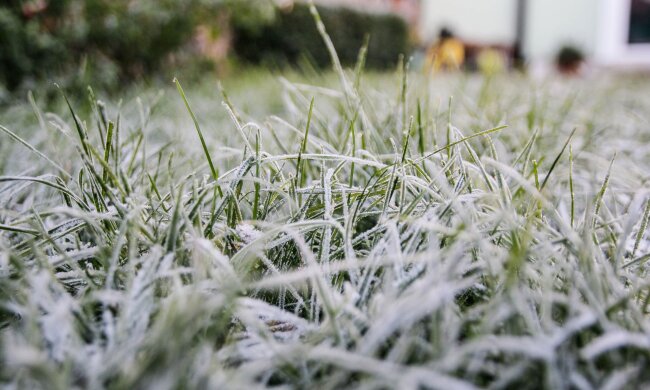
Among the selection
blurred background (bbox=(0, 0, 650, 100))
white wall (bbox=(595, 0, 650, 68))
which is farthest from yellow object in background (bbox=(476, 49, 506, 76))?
white wall (bbox=(595, 0, 650, 68))

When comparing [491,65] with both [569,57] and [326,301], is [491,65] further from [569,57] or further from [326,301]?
[569,57]

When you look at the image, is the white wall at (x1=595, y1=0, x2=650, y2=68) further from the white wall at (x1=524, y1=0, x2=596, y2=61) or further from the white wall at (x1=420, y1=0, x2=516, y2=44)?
the white wall at (x1=420, y1=0, x2=516, y2=44)

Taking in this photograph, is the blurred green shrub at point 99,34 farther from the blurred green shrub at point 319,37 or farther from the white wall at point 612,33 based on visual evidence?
the white wall at point 612,33

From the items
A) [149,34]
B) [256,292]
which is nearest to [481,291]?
[256,292]

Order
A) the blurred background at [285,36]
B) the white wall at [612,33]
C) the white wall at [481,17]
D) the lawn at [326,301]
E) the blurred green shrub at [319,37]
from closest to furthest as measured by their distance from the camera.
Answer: the lawn at [326,301], the blurred background at [285,36], the blurred green shrub at [319,37], the white wall at [612,33], the white wall at [481,17]

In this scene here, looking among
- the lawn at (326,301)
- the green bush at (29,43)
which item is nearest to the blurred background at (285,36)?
the green bush at (29,43)

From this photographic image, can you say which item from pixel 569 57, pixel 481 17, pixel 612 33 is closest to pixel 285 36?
pixel 569 57
